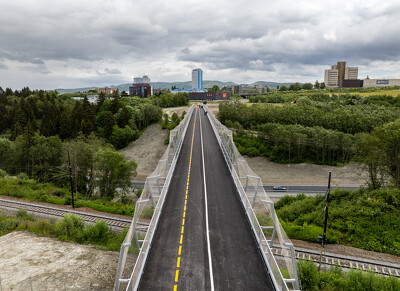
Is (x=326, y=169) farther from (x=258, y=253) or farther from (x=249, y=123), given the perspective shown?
(x=258, y=253)

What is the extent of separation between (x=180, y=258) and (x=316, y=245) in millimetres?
12740

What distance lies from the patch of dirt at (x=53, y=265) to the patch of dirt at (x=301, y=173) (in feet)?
122

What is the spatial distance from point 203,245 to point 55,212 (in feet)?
64.9

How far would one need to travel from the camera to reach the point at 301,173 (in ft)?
168

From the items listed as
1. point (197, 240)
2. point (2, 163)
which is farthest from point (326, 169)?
point (2, 163)

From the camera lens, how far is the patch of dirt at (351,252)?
18464 millimetres

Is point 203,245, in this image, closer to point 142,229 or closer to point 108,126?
point 142,229

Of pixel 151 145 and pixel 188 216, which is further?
pixel 151 145

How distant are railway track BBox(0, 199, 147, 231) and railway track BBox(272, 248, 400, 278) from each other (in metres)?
14.9

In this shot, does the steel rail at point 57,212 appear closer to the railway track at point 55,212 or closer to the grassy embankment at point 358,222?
the railway track at point 55,212

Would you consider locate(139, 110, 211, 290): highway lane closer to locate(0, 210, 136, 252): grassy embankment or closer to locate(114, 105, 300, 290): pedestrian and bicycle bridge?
locate(114, 105, 300, 290): pedestrian and bicycle bridge

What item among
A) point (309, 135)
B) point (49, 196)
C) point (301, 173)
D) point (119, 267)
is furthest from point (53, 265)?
point (309, 135)

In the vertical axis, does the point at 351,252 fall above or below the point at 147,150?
above

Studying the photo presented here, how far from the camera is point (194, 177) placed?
922 inches
